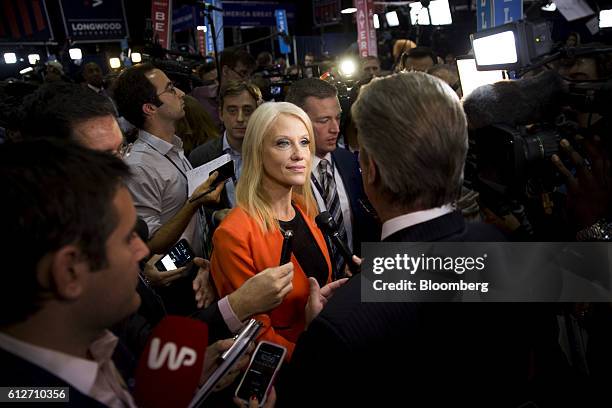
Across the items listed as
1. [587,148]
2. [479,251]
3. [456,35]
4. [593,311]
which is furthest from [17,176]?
[456,35]

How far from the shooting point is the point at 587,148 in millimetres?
1490

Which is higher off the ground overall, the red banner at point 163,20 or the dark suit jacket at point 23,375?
the red banner at point 163,20

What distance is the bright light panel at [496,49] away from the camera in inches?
79.7

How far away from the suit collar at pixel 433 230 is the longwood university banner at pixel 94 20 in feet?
50.1

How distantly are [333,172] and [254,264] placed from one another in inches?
43.4

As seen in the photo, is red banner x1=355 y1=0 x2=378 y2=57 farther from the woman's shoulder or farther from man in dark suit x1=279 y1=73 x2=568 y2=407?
man in dark suit x1=279 y1=73 x2=568 y2=407

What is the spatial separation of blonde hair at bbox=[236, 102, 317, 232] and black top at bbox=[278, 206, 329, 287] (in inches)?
3.9

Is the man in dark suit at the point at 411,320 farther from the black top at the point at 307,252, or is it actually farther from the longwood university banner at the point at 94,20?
the longwood university banner at the point at 94,20

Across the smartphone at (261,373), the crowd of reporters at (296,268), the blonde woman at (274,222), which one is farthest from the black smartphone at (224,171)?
the smartphone at (261,373)

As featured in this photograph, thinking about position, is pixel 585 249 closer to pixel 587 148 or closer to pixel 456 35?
pixel 587 148

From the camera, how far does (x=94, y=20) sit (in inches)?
563

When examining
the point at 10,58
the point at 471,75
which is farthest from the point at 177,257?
the point at 10,58

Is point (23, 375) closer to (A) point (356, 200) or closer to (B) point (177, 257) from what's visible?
(B) point (177, 257)

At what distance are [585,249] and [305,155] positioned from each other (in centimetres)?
110
